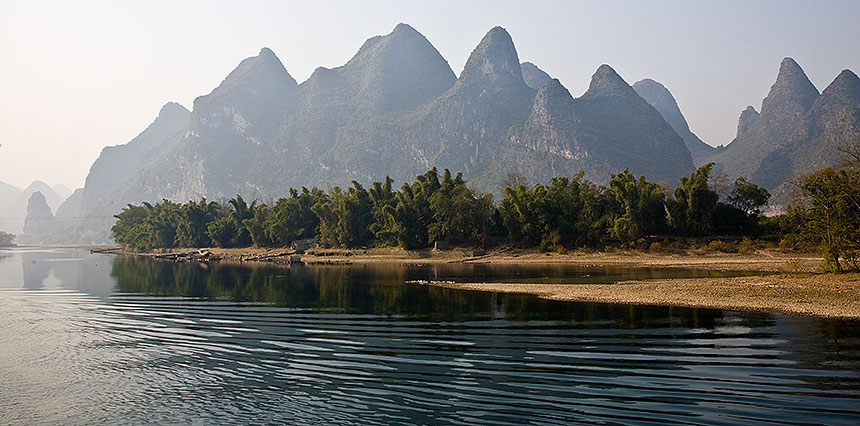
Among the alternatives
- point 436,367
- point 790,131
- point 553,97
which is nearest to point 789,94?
point 790,131

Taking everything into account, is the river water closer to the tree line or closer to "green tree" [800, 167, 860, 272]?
"green tree" [800, 167, 860, 272]

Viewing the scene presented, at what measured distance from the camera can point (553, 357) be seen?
45.5ft

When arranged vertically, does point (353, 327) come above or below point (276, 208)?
below

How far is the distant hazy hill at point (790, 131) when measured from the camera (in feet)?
454

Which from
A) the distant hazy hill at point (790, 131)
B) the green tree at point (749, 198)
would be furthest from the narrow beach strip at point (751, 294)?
the distant hazy hill at point (790, 131)

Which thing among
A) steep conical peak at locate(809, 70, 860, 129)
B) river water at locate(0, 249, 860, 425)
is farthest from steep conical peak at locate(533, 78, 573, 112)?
river water at locate(0, 249, 860, 425)

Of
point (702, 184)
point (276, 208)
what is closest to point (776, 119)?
point (702, 184)

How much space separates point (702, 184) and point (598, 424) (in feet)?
172

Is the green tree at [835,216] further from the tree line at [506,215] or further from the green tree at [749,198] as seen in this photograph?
the green tree at [749,198]

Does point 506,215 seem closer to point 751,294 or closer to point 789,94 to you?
point 751,294

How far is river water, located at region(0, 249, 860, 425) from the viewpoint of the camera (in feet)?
33.3

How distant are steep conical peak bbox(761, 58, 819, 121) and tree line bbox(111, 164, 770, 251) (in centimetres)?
12998

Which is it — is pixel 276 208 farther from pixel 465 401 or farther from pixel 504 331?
pixel 465 401

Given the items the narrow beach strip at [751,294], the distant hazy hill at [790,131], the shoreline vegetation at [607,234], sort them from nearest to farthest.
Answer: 1. the narrow beach strip at [751,294]
2. the shoreline vegetation at [607,234]
3. the distant hazy hill at [790,131]
